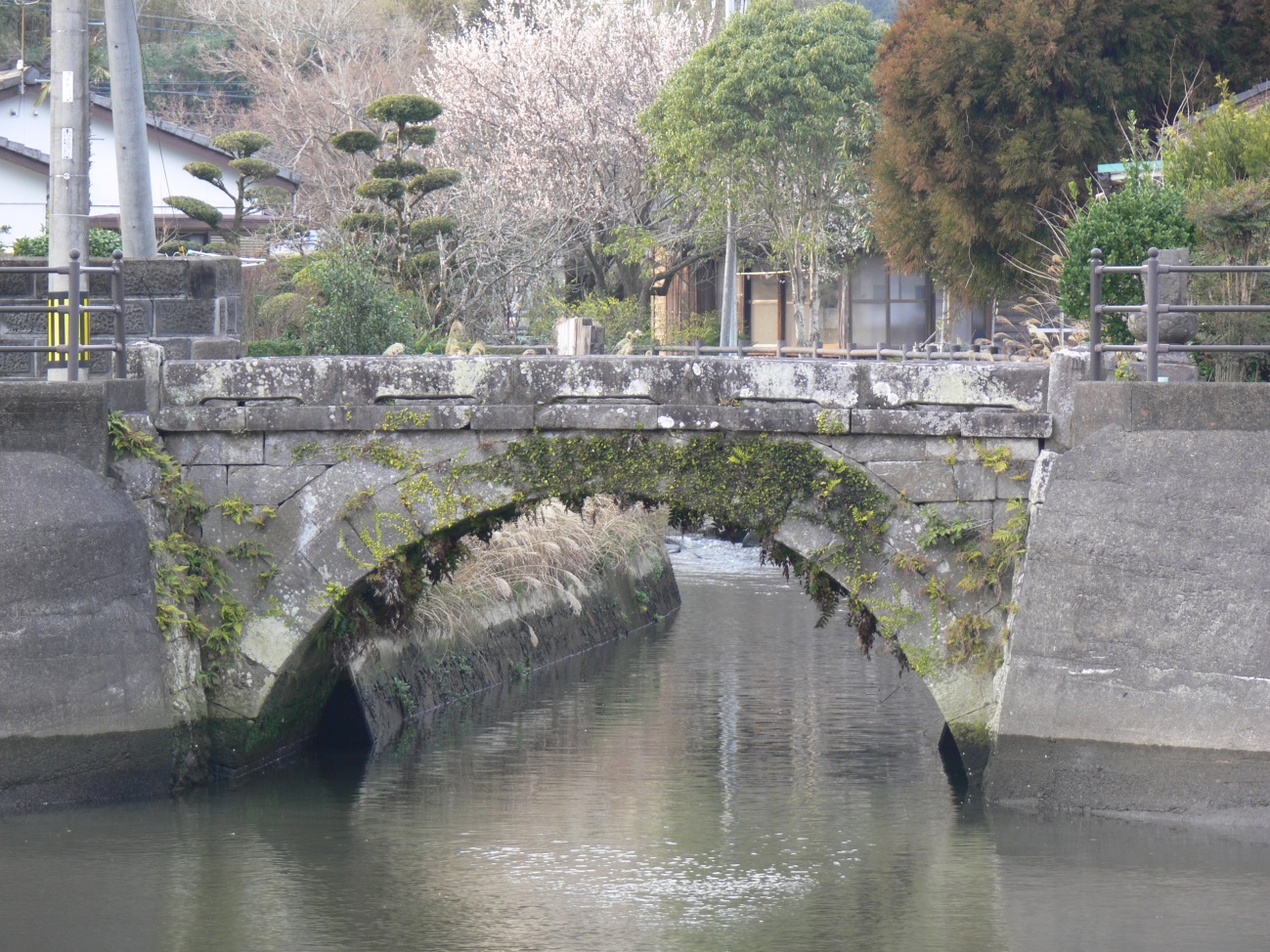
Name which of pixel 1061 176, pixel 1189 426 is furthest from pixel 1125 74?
pixel 1189 426

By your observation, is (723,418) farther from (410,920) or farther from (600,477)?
(410,920)

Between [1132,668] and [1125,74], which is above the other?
[1125,74]

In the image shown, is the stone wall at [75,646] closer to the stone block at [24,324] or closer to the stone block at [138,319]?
the stone block at [138,319]

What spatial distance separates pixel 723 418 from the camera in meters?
10.1

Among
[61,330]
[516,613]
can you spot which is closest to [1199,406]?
→ [516,613]

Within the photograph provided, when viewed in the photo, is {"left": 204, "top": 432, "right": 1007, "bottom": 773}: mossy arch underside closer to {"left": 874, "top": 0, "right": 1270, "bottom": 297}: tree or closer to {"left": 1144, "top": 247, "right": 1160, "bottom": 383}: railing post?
{"left": 1144, "top": 247, "right": 1160, "bottom": 383}: railing post

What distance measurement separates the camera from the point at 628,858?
9.37 m

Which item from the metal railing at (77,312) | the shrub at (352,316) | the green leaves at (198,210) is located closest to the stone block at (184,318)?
the metal railing at (77,312)

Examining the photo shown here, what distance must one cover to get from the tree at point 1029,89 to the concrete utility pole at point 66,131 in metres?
11.6

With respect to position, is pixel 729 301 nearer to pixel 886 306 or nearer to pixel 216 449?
pixel 886 306

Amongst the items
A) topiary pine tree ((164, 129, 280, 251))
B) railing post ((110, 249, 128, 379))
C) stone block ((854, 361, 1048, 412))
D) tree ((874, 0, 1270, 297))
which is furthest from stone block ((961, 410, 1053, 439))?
topiary pine tree ((164, 129, 280, 251))

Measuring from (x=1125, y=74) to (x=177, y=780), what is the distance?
15883mm

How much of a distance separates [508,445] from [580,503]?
681 millimetres

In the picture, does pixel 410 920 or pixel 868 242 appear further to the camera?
pixel 868 242
